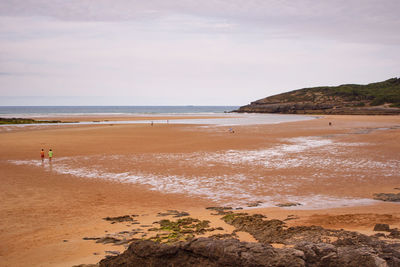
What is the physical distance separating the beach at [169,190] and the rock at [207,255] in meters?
1.90

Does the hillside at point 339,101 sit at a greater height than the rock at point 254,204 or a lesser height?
greater

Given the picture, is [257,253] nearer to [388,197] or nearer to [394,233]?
[394,233]

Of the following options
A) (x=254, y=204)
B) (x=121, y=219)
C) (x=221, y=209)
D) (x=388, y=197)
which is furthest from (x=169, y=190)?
(x=388, y=197)

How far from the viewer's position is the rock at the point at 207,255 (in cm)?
542

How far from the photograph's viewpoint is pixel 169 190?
1488 cm

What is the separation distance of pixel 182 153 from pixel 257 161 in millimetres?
6328

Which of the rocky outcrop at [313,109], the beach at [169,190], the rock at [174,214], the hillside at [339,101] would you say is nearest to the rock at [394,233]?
the beach at [169,190]

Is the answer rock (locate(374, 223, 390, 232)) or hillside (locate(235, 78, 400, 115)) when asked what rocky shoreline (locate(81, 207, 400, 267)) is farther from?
hillside (locate(235, 78, 400, 115))

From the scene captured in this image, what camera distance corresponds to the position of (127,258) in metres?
6.19

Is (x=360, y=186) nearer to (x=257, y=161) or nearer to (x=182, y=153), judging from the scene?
(x=257, y=161)

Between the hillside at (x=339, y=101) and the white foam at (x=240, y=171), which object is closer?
the white foam at (x=240, y=171)

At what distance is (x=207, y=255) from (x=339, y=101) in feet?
402

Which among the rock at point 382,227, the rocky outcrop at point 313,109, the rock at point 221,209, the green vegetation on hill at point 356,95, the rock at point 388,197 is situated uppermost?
the green vegetation on hill at point 356,95

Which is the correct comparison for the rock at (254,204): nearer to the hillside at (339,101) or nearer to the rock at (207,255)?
the rock at (207,255)
